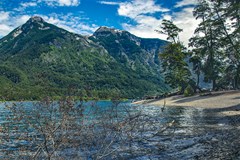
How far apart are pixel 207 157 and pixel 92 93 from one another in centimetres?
572

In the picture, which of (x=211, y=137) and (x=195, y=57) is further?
(x=195, y=57)

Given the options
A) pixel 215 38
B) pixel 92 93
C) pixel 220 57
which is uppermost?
pixel 215 38

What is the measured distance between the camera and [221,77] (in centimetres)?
6888

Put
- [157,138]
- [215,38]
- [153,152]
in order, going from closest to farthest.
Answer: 1. [153,152]
2. [157,138]
3. [215,38]

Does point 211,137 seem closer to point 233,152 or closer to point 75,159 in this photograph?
point 233,152

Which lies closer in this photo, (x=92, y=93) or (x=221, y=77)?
(x=92, y=93)

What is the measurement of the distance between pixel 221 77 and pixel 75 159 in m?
66.1

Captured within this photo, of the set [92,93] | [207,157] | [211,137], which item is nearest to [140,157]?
[207,157]

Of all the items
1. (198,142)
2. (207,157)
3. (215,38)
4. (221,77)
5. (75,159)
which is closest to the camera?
(75,159)

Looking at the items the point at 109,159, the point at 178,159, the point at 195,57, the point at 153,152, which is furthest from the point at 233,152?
the point at 195,57

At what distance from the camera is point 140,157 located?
38.9 ft

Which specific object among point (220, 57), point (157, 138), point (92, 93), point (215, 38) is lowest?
point (157, 138)

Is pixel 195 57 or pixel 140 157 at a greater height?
pixel 195 57

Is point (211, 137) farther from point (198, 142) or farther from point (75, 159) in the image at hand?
point (75, 159)
